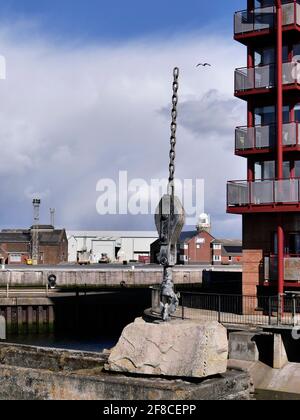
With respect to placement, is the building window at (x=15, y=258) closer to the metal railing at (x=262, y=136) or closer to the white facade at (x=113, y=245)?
the white facade at (x=113, y=245)

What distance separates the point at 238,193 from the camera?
124ft

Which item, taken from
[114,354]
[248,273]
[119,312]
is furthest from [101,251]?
[114,354]

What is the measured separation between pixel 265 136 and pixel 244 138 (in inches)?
47.2

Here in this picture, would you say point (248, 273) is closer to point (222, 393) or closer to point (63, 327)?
point (222, 393)

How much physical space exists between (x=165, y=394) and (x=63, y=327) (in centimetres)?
3898

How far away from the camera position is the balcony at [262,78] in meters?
36.6

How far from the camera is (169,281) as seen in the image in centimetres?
2162

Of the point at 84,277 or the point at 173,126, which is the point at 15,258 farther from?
the point at 173,126

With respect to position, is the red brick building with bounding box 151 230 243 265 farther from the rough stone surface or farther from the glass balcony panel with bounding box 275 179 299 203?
the rough stone surface

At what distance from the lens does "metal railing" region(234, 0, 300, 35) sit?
36.9m

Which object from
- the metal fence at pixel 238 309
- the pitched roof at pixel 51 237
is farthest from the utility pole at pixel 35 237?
the metal fence at pixel 238 309

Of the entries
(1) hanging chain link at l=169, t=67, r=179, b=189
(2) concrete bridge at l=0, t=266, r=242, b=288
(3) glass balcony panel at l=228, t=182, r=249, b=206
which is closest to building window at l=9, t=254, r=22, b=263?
(2) concrete bridge at l=0, t=266, r=242, b=288

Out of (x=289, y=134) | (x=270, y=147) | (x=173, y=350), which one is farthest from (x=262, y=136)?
(x=173, y=350)

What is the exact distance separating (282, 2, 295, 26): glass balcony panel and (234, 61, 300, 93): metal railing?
7.08 ft
